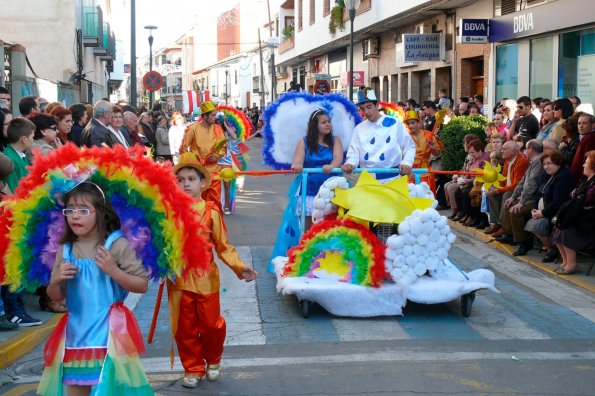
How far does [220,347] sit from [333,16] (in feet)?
97.4

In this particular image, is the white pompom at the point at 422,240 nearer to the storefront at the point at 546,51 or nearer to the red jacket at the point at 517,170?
the red jacket at the point at 517,170

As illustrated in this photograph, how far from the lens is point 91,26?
34875mm

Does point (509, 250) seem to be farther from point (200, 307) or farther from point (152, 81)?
point (152, 81)

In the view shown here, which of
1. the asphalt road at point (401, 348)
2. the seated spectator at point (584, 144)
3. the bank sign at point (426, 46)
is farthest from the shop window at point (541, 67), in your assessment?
the asphalt road at point (401, 348)

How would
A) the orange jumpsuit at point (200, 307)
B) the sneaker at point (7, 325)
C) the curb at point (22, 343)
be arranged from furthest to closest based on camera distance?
1. the sneaker at point (7, 325)
2. the curb at point (22, 343)
3. the orange jumpsuit at point (200, 307)

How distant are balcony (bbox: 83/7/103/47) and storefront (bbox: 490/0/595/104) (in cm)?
1867

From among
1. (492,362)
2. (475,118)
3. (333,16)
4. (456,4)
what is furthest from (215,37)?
(492,362)

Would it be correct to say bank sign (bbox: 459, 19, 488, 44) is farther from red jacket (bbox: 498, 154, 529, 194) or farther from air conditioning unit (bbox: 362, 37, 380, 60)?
air conditioning unit (bbox: 362, 37, 380, 60)

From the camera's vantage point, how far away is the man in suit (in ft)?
34.4

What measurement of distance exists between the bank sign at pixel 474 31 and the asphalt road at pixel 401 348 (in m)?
12.2

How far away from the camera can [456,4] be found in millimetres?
22641

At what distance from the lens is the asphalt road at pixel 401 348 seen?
5.76 m

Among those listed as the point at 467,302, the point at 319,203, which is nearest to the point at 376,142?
the point at 319,203

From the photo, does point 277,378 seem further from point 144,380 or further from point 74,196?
point 74,196
